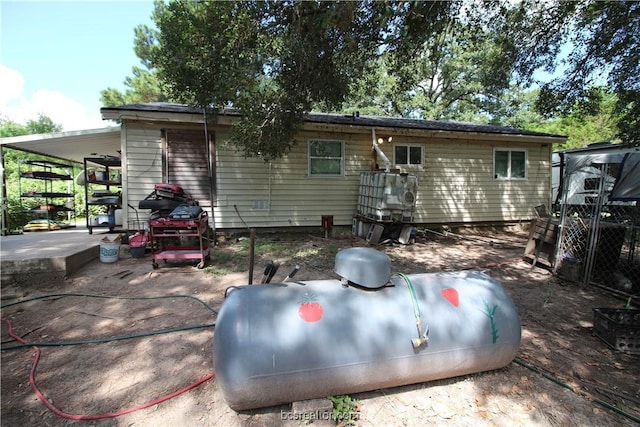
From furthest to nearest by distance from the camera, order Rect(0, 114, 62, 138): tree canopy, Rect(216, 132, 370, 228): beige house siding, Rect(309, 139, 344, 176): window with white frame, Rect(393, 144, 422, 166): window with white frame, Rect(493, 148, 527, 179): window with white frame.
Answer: Rect(0, 114, 62, 138): tree canopy < Rect(493, 148, 527, 179): window with white frame < Rect(393, 144, 422, 166): window with white frame < Rect(309, 139, 344, 176): window with white frame < Rect(216, 132, 370, 228): beige house siding

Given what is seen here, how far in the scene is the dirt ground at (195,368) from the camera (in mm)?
2213

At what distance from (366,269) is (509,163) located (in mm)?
10792

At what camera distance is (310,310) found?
2.19 meters

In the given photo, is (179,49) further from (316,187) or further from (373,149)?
(373,149)

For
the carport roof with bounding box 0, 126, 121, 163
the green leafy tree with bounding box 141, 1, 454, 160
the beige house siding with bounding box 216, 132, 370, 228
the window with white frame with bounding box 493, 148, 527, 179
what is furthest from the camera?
the window with white frame with bounding box 493, 148, 527, 179

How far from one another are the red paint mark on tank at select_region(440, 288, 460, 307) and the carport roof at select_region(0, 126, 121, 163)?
861 cm

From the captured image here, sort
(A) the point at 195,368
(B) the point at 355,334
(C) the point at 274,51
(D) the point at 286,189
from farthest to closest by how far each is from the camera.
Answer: (D) the point at 286,189 < (C) the point at 274,51 < (A) the point at 195,368 < (B) the point at 355,334

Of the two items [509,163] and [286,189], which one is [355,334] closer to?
[286,189]

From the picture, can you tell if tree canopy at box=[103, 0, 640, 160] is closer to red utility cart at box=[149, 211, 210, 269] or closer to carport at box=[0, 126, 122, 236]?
red utility cart at box=[149, 211, 210, 269]

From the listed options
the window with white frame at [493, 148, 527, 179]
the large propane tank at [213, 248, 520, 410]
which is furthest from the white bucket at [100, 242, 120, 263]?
the window with white frame at [493, 148, 527, 179]

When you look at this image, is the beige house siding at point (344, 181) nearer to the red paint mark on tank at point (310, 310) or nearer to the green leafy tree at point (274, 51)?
the green leafy tree at point (274, 51)

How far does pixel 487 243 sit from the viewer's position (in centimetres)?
875

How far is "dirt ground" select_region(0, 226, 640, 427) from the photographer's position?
221 centimetres

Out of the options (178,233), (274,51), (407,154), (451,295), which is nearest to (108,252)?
(178,233)
